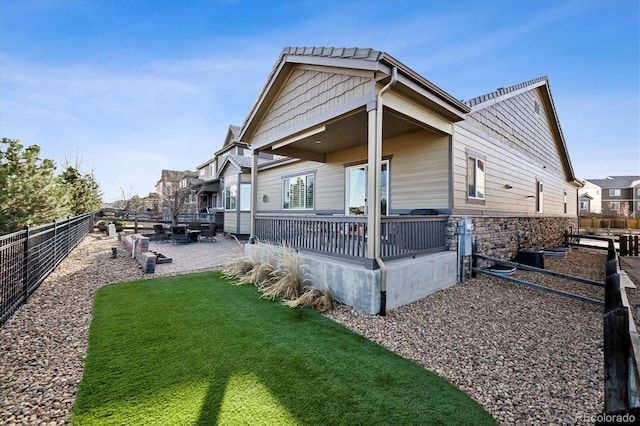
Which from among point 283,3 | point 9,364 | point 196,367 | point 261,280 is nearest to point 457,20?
point 283,3

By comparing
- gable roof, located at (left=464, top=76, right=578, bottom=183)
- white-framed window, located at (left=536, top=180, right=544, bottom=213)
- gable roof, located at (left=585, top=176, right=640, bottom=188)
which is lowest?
white-framed window, located at (left=536, top=180, right=544, bottom=213)

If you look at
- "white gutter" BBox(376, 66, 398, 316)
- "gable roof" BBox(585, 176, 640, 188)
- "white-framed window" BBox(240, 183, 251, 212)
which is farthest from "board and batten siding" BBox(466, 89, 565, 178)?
"gable roof" BBox(585, 176, 640, 188)

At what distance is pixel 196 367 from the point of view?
297cm

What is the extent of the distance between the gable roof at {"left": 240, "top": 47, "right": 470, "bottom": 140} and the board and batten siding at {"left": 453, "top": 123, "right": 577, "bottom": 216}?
1.03 m

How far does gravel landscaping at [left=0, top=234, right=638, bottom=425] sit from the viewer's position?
2.49m

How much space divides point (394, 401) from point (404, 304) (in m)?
2.70

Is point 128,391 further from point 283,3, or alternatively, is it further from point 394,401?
point 283,3

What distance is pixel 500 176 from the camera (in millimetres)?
8820

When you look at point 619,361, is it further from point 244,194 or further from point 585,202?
point 585,202

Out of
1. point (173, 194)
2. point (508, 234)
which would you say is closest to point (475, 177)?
point (508, 234)

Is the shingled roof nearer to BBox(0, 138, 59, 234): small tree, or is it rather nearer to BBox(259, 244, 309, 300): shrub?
BBox(259, 244, 309, 300): shrub

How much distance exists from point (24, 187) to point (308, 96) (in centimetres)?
916

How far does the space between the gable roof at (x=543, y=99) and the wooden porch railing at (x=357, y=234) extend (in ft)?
12.6

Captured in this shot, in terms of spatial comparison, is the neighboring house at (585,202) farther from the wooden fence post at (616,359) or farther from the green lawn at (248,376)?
the wooden fence post at (616,359)
